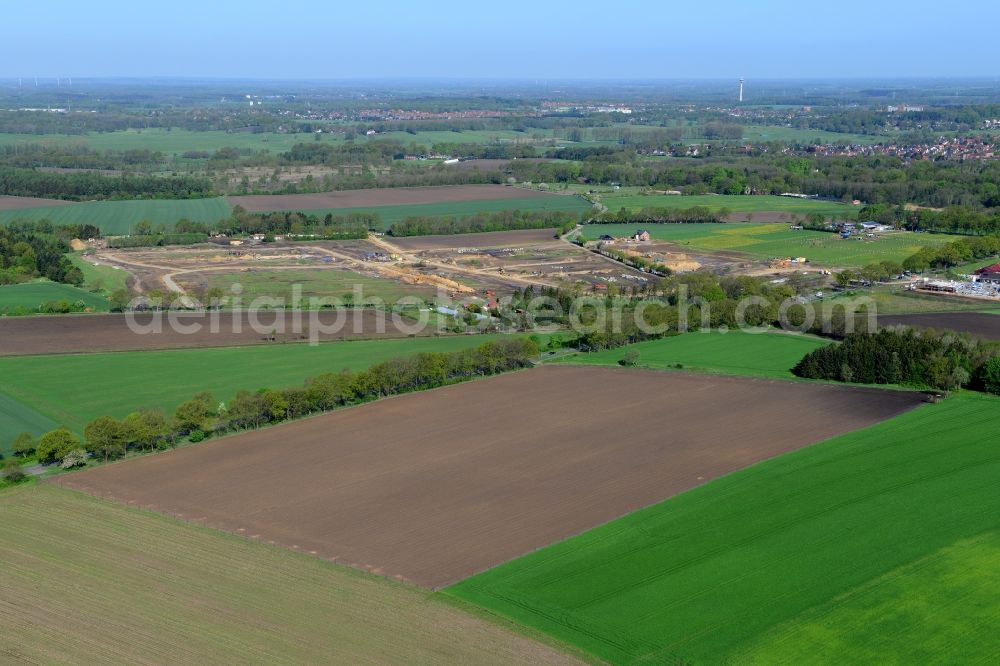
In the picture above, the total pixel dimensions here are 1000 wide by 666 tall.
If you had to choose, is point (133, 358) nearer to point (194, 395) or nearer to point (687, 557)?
point (194, 395)

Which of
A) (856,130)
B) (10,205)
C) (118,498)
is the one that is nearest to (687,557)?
(118,498)

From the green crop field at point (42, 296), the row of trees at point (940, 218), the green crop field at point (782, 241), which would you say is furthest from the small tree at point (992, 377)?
the row of trees at point (940, 218)

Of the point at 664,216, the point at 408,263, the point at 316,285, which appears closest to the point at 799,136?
the point at 664,216

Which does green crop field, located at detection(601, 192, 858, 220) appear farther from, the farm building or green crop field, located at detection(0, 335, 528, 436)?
green crop field, located at detection(0, 335, 528, 436)

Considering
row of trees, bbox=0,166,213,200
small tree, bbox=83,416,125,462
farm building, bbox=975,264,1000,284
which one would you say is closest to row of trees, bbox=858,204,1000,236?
farm building, bbox=975,264,1000,284

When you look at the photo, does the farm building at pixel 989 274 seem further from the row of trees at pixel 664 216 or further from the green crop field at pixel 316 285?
the green crop field at pixel 316 285
